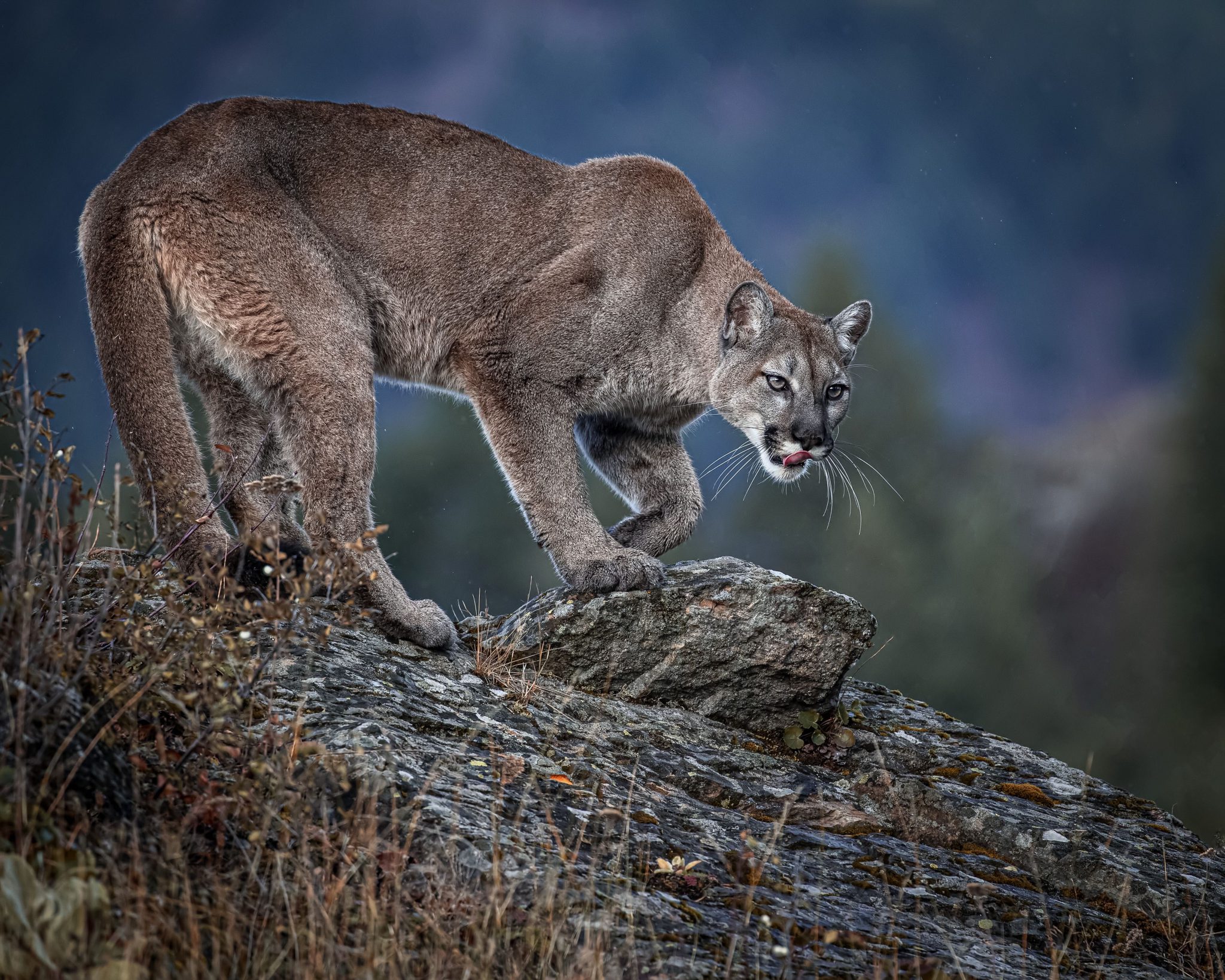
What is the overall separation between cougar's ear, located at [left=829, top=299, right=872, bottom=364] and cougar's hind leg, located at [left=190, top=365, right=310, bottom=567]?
3228 mm

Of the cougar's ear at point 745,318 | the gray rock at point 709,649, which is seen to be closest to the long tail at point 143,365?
the gray rock at point 709,649

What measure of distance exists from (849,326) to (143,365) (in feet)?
12.9

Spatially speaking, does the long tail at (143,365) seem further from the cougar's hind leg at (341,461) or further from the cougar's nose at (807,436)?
the cougar's nose at (807,436)

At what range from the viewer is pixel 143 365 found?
173 inches

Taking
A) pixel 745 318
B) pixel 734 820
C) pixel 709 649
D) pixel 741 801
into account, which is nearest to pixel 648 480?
pixel 745 318

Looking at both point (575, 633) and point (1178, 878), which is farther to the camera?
point (575, 633)

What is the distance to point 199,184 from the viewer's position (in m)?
4.83

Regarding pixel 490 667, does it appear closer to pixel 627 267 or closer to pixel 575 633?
pixel 575 633

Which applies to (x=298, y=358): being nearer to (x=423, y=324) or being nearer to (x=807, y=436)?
(x=423, y=324)

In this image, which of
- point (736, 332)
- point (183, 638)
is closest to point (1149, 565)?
point (736, 332)

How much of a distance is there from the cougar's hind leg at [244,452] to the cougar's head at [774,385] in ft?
7.76

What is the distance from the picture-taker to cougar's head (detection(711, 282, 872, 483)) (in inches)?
233

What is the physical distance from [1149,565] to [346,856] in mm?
25207

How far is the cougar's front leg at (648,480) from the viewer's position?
6.14 metres
